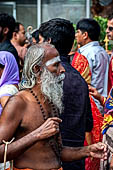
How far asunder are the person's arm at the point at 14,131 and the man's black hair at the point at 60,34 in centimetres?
124

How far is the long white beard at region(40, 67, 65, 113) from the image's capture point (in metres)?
2.56

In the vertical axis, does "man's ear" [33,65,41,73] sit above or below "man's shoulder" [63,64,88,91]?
above

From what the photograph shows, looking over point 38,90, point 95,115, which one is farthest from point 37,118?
point 95,115

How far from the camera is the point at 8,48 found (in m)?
5.21

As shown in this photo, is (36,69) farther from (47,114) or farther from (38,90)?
(47,114)

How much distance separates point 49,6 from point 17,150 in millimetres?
9511

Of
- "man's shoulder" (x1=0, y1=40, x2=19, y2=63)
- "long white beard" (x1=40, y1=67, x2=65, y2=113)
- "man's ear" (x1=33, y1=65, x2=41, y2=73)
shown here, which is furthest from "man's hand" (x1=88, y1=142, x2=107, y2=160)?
"man's shoulder" (x1=0, y1=40, x2=19, y2=63)

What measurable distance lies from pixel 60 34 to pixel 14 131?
1.36 m

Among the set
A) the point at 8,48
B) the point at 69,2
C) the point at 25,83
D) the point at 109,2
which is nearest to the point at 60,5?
the point at 69,2

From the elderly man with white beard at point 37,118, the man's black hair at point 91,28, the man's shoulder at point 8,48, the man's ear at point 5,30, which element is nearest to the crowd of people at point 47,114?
the elderly man with white beard at point 37,118

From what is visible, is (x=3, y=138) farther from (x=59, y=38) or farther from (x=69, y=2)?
(x=69, y=2)

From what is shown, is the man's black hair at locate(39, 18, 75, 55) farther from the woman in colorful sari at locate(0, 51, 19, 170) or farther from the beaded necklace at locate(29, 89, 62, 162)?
the beaded necklace at locate(29, 89, 62, 162)

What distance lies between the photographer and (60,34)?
3.51 metres

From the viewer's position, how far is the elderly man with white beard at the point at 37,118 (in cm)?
238
